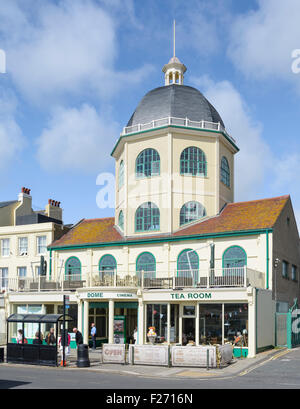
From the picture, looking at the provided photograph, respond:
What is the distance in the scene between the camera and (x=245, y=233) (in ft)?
89.5

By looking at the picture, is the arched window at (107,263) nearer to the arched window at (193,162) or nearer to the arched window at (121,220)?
the arched window at (121,220)

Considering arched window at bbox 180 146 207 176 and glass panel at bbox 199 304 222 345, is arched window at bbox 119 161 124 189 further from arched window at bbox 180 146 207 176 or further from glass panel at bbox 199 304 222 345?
glass panel at bbox 199 304 222 345

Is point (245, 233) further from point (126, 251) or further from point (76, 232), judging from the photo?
point (76, 232)

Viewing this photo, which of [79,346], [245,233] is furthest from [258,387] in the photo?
[245,233]

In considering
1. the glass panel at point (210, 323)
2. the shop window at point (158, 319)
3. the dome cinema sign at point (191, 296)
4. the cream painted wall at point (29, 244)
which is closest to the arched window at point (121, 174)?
the cream painted wall at point (29, 244)

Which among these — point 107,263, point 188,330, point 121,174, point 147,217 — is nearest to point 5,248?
point 107,263

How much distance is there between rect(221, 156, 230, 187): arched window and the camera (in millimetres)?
32812

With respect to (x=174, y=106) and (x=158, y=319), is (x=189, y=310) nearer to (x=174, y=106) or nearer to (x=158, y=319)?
(x=158, y=319)

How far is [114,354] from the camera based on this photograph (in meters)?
21.5

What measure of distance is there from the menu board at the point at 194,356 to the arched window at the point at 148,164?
44.5ft

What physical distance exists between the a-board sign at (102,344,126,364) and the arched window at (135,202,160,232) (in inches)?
422

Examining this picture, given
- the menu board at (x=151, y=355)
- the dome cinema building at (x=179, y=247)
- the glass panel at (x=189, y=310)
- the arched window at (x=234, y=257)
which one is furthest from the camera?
the arched window at (x=234, y=257)

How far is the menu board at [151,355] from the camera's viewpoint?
2050 cm

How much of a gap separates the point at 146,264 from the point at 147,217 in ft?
9.74
